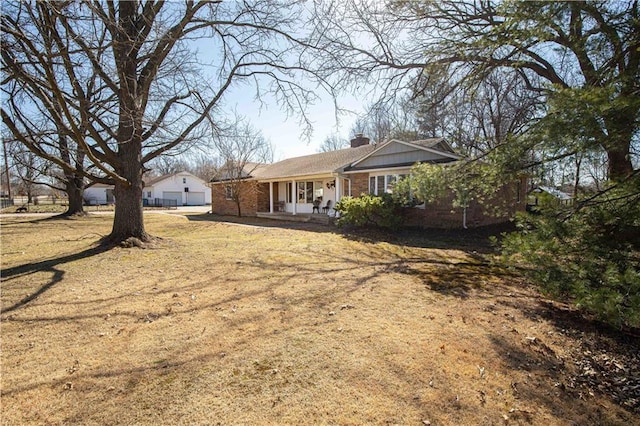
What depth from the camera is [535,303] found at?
525 centimetres

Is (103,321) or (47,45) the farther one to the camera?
(47,45)

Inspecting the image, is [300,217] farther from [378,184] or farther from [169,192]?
[169,192]

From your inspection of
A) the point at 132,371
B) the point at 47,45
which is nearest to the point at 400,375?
the point at 132,371

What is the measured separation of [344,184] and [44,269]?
41.2ft

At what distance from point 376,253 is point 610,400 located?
624 centimetres

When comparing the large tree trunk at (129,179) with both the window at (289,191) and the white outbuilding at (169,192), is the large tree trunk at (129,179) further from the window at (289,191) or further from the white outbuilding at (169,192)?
the white outbuilding at (169,192)

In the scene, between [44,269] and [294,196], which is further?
[294,196]

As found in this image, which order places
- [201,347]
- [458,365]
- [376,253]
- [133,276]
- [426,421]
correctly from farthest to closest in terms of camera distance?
[376,253] → [133,276] → [201,347] → [458,365] → [426,421]

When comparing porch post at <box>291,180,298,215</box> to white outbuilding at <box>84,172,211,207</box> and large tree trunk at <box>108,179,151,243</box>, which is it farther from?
white outbuilding at <box>84,172,211,207</box>

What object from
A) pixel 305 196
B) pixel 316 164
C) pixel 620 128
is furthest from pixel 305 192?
pixel 620 128

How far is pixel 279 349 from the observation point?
3.45 metres

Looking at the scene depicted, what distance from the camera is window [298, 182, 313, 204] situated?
766 inches

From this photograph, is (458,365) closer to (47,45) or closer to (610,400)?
(610,400)

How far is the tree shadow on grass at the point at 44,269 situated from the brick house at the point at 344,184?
772 cm
